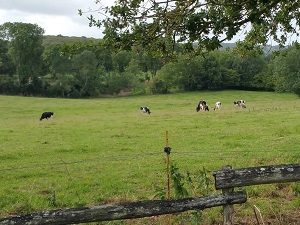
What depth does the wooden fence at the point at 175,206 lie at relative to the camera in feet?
16.6

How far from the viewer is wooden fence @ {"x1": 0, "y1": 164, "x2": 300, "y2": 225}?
5057mm

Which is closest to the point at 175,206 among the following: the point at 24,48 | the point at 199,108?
the point at 199,108

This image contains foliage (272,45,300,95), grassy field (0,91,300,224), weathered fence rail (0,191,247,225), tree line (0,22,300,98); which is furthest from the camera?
tree line (0,22,300,98)

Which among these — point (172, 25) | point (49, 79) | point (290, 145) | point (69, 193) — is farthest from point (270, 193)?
point (49, 79)

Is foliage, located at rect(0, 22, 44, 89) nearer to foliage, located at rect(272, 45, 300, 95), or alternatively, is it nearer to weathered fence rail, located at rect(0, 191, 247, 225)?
foliage, located at rect(272, 45, 300, 95)

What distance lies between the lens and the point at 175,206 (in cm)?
541

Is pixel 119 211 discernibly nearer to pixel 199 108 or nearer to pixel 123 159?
pixel 123 159

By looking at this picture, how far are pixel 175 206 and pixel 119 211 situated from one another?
746mm

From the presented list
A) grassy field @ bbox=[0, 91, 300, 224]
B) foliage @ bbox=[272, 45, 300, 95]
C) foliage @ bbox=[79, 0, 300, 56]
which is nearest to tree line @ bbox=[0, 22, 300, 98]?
foliage @ bbox=[272, 45, 300, 95]

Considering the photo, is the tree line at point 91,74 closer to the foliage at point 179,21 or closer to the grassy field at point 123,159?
the grassy field at point 123,159

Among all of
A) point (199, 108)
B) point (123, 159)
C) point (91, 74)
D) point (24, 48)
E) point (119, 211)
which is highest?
point (24, 48)

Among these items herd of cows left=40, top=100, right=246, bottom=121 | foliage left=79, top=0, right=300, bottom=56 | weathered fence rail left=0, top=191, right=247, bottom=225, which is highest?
foliage left=79, top=0, right=300, bottom=56

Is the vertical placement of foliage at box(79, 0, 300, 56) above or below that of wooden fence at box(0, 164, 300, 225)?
above

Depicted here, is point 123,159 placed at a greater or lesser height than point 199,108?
greater
